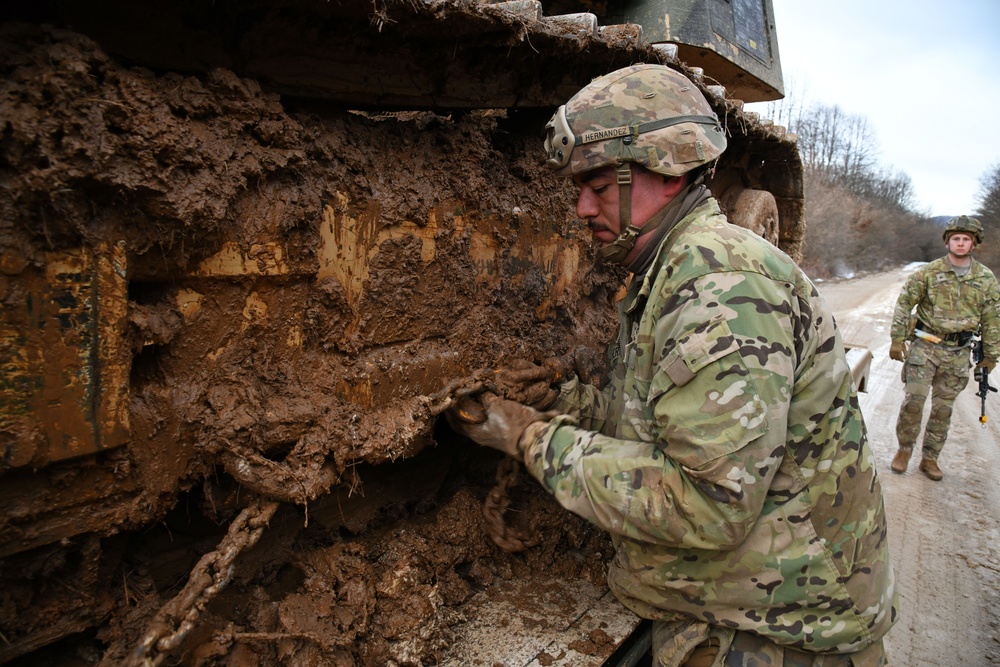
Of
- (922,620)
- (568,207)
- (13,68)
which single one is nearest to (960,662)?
(922,620)

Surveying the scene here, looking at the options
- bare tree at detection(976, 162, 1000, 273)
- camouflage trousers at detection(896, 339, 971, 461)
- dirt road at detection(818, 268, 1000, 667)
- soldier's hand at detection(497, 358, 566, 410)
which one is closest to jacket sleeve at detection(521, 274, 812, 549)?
soldier's hand at detection(497, 358, 566, 410)

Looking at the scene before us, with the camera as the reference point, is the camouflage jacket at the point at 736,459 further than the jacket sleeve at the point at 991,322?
No

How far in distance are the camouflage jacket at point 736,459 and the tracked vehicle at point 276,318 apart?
516 millimetres

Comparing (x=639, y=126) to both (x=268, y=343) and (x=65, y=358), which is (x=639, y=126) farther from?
(x=65, y=358)

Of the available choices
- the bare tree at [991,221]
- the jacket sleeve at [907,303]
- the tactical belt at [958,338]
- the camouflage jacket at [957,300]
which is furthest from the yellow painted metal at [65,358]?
the bare tree at [991,221]

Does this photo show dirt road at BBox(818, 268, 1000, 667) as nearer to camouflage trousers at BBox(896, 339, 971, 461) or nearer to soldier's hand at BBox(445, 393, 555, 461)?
camouflage trousers at BBox(896, 339, 971, 461)

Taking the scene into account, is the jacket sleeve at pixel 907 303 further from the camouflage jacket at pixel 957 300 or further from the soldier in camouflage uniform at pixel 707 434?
the soldier in camouflage uniform at pixel 707 434

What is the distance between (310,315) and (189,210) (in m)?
0.48

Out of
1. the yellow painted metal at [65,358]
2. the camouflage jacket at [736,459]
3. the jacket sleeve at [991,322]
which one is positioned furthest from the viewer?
the jacket sleeve at [991,322]

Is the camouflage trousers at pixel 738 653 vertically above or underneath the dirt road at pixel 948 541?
above

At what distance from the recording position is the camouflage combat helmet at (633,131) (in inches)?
67.1

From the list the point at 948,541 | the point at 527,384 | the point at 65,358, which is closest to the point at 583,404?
the point at 527,384

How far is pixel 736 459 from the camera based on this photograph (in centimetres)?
140

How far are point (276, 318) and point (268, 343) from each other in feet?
0.24
